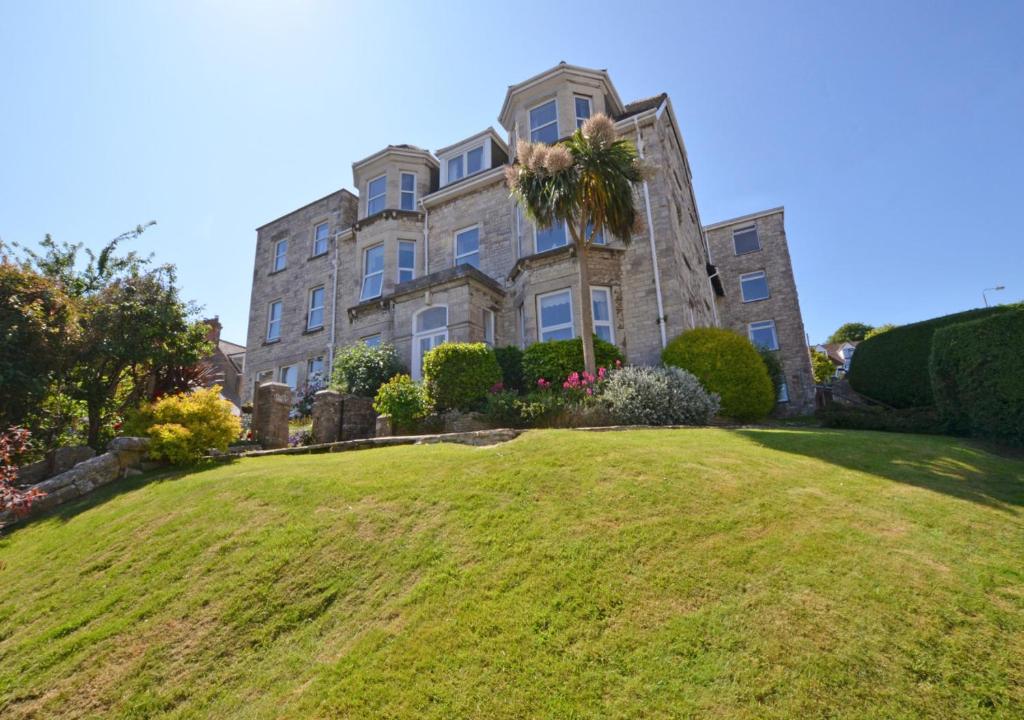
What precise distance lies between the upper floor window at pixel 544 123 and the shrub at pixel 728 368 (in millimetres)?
9552

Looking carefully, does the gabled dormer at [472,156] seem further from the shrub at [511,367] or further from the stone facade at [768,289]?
the stone facade at [768,289]

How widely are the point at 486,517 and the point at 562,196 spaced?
385 inches

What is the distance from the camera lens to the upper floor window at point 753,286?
2673 cm

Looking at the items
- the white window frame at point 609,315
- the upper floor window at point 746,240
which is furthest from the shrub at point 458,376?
the upper floor window at point 746,240

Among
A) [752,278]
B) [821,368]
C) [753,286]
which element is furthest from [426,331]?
[821,368]

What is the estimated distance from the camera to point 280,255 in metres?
26.6

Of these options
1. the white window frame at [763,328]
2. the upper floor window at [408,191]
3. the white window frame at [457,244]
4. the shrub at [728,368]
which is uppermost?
the upper floor window at [408,191]

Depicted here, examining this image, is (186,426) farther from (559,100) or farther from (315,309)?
(559,100)

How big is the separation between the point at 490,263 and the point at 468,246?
1.69 metres

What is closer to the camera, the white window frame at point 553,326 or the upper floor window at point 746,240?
the white window frame at point 553,326

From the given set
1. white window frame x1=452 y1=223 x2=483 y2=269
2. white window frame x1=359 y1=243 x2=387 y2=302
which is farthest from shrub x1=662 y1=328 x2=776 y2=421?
white window frame x1=359 y1=243 x2=387 y2=302

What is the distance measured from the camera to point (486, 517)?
17.6 feet

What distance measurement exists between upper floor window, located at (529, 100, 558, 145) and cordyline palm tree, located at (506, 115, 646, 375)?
5639 millimetres

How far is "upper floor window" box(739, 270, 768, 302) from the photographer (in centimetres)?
2673
